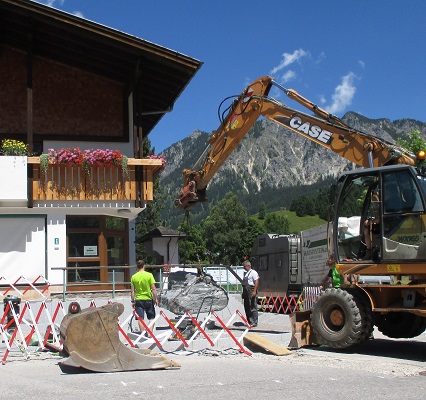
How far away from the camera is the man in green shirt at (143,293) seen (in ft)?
42.3

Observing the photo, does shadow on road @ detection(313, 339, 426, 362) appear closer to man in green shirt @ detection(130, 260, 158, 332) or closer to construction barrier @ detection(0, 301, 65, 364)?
man in green shirt @ detection(130, 260, 158, 332)

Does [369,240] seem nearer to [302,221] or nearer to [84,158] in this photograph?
[84,158]

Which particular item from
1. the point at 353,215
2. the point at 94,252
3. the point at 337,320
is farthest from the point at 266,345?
the point at 94,252

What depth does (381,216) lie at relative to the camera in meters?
11.1

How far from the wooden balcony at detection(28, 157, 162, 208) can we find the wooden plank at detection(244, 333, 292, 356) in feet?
23.8

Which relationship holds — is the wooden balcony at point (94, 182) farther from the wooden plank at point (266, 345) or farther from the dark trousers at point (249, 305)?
the wooden plank at point (266, 345)

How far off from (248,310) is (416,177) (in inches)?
258

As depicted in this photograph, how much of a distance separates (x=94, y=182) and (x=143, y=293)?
6093mm

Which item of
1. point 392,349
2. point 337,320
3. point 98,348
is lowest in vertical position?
point 392,349

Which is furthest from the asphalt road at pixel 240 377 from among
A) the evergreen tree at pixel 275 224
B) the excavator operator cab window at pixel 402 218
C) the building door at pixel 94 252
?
the evergreen tree at pixel 275 224

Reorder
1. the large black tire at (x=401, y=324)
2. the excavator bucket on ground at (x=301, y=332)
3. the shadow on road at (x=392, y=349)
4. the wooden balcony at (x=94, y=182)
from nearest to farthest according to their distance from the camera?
the shadow on road at (x=392, y=349) < the excavator bucket on ground at (x=301, y=332) < the large black tire at (x=401, y=324) < the wooden balcony at (x=94, y=182)

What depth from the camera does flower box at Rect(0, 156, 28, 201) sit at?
56.6 feet

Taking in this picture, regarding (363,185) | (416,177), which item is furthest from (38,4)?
(416,177)

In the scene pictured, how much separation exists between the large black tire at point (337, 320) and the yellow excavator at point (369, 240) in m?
0.02
